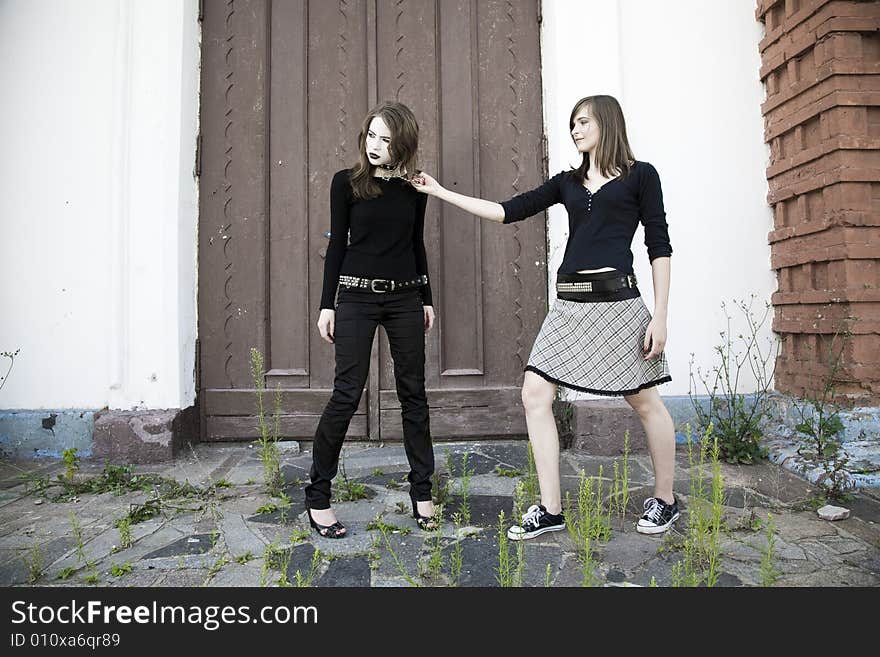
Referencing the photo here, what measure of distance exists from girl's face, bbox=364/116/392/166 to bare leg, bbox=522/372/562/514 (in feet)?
3.72

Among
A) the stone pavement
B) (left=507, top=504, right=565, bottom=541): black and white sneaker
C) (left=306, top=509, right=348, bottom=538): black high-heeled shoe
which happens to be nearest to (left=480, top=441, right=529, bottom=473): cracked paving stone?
the stone pavement

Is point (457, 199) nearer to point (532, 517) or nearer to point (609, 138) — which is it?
point (609, 138)

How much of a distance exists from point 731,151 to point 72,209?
443 cm

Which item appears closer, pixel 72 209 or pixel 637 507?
pixel 637 507

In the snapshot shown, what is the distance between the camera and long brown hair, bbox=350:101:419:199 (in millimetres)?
2504

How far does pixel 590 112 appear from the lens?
2.49 metres

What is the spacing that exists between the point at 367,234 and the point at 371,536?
1286mm

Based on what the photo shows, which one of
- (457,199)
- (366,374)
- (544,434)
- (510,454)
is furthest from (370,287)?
(510,454)

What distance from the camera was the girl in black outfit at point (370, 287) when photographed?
254 centimetres

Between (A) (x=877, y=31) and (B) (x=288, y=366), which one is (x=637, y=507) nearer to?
(B) (x=288, y=366)

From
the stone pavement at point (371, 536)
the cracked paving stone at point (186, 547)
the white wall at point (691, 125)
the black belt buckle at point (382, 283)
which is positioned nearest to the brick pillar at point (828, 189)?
the white wall at point (691, 125)

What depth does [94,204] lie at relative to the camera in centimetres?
398
